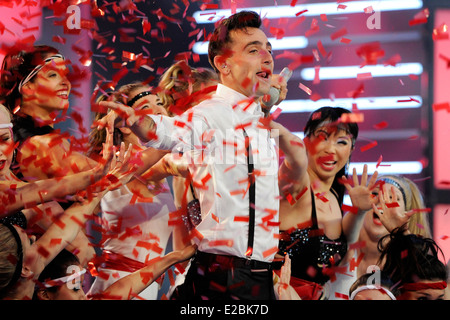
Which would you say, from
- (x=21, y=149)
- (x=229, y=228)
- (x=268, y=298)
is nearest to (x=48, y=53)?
(x=21, y=149)

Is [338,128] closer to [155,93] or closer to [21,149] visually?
[155,93]

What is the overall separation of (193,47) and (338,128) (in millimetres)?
1175

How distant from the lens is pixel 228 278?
2.41m

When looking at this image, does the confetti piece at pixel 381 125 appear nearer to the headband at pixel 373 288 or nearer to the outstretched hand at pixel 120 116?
the headband at pixel 373 288

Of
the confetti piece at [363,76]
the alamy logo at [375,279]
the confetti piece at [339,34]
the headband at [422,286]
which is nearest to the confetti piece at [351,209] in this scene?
the alamy logo at [375,279]

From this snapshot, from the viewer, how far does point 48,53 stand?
3258 millimetres

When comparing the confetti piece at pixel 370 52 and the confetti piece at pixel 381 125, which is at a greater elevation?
the confetti piece at pixel 370 52

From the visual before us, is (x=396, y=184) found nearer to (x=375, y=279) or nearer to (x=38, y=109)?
(x=375, y=279)

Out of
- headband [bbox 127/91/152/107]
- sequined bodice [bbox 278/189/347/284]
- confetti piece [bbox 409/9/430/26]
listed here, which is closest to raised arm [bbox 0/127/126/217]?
headband [bbox 127/91/152/107]

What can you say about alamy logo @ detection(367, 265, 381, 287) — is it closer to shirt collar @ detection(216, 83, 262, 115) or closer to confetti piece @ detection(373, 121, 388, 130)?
shirt collar @ detection(216, 83, 262, 115)

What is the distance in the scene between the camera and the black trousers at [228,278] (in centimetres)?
242

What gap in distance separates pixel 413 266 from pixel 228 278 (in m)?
1.14

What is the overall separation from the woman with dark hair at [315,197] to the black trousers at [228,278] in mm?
637

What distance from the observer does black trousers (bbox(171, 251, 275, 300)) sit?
7.93ft
